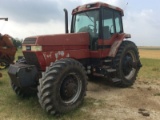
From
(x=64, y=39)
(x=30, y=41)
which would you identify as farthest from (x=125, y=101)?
(x=30, y=41)

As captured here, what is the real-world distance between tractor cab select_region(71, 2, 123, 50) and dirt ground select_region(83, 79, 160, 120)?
1555 mm

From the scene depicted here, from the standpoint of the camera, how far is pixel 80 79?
680 cm

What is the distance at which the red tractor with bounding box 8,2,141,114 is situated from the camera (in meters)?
6.09

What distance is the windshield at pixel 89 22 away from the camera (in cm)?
842

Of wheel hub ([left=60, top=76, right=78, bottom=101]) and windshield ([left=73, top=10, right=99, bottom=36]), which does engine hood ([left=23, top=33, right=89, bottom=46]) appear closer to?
windshield ([left=73, top=10, right=99, bottom=36])

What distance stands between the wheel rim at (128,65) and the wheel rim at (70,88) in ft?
9.69

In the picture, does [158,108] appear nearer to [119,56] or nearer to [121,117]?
[121,117]

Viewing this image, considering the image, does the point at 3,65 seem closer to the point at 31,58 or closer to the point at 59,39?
the point at 31,58

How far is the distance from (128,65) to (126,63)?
133mm

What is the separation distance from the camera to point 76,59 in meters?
7.89

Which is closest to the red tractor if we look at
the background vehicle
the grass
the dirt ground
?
the grass

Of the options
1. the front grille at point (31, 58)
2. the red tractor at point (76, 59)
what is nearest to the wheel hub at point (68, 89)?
the red tractor at point (76, 59)

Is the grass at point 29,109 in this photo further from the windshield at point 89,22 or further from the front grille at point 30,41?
the windshield at point 89,22

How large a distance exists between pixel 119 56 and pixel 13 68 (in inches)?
145
